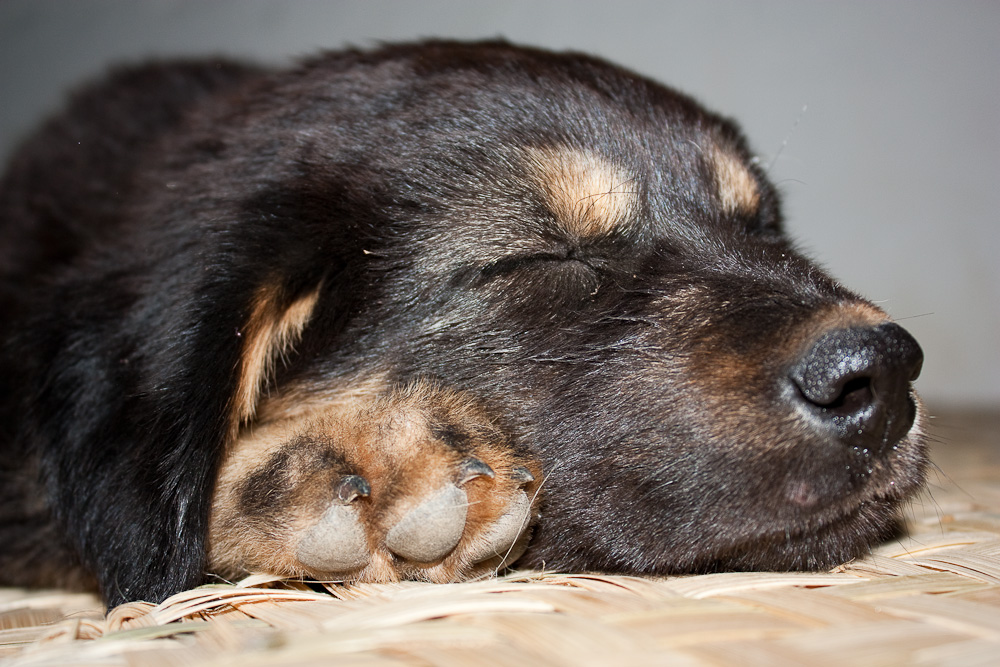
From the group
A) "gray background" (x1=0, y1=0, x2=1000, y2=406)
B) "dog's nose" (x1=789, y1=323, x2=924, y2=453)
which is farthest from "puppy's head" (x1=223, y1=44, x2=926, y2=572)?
"gray background" (x1=0, y1=0, x2=1000, y2=406)

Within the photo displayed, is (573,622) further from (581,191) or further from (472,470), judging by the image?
(581,191)

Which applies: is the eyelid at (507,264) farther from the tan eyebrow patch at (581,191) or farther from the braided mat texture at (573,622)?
the braided mat texture at (573,622)

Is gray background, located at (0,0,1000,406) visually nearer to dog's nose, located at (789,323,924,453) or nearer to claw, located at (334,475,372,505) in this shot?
dog's nose, located at (789,323,924,453)

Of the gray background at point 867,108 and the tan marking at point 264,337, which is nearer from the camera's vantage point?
the tan marking at point 264,337

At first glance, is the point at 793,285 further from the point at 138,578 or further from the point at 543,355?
the point at 138,578

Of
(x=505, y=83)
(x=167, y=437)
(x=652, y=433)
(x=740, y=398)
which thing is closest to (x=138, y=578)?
(x=167, y=437)

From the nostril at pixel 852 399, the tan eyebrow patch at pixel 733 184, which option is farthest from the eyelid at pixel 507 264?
the nostril at pixel 852 399

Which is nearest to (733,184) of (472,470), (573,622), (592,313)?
(592,313)
